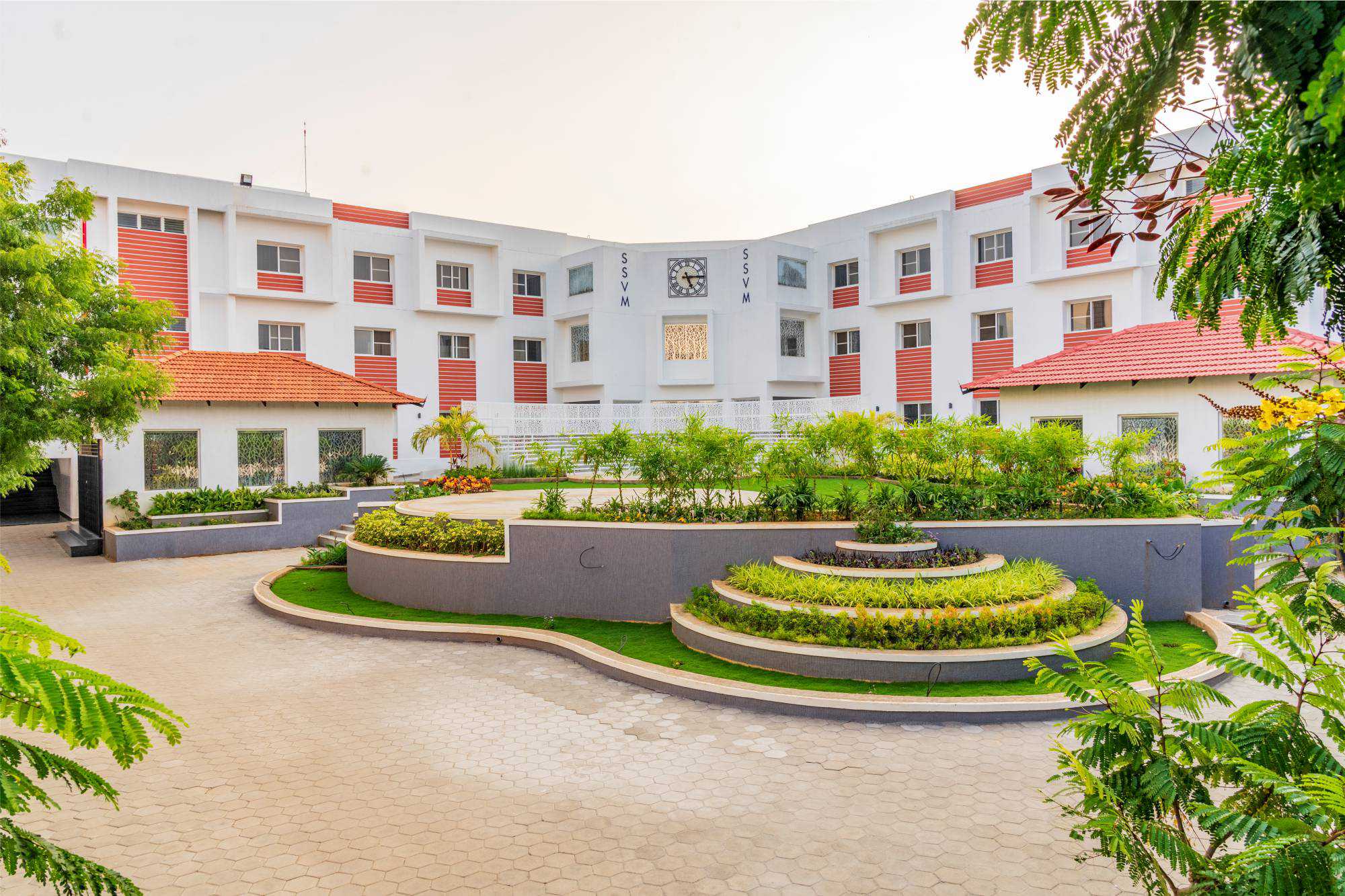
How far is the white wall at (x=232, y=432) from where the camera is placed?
63.7 ft

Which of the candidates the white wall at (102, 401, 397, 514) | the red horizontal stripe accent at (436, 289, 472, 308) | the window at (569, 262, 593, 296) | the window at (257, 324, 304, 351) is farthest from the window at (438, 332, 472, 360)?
the white wall at (102, 401, 397, 514)

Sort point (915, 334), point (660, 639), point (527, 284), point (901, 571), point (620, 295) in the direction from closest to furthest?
point (901, 571) < point (660, 639) < point (915, 334) < point (620, 295) < point (527, 284)

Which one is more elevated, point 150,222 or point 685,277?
point 150,222

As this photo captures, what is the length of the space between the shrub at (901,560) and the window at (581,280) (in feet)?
85.7

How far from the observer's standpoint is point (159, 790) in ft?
20.4

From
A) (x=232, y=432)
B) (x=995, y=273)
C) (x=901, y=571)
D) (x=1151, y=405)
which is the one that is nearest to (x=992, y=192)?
(x=995, y=273)

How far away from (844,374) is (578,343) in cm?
1225

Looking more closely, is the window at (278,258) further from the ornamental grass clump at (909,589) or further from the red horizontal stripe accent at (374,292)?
the ornamental grass clump at (909,589)

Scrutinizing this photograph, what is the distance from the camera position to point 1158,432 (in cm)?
1914

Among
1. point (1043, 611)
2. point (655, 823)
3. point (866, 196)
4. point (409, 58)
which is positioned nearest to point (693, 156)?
point (409, 58)

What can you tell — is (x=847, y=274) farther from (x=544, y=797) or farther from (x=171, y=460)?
(x=544, y=797)

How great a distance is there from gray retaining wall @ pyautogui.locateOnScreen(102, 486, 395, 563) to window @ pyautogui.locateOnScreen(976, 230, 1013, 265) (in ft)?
77.7

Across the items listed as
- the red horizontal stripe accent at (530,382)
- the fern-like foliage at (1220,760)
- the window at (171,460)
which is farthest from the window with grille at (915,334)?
the fern-like foliage at (1220,760)

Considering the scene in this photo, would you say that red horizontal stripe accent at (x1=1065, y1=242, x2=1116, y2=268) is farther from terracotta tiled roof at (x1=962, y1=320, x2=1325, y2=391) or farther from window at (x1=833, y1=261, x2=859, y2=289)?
window at (x1=833, y1=261, x2=859, y2=289)
